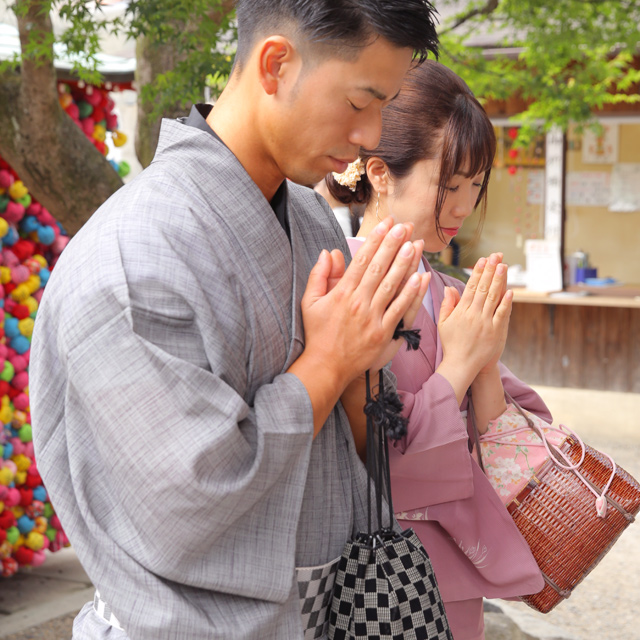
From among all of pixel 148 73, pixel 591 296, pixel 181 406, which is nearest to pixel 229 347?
pixel 181 406

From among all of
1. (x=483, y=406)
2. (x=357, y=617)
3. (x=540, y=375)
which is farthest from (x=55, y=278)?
(x=540, y=375)

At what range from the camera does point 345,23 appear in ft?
4.58

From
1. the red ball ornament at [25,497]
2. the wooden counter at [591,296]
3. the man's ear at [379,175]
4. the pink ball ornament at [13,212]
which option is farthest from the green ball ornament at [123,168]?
the wooden counter at [591,296]

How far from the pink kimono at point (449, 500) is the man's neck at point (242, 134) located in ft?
2.00

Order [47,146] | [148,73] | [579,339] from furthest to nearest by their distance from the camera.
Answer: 1. [579,339]
2. [148,73]
3. [47,146]

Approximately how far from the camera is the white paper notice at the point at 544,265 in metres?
9.38

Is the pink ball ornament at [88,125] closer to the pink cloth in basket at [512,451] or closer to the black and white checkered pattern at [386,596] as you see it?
the pink cloth in basket at [512,451]

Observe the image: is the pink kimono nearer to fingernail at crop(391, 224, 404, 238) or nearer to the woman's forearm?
the woman's forearm

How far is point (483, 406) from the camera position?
6.93 ft

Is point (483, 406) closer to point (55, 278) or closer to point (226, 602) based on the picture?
point (226, 602)

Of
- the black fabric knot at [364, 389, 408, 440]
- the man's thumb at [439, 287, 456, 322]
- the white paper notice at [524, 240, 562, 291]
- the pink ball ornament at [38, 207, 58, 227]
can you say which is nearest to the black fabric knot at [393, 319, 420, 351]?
the black fabric knot at [364, 389, 408, 440]

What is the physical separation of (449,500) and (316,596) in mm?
505

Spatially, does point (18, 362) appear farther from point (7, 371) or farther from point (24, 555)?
point (24, 555)

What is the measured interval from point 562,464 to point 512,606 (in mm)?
2883
